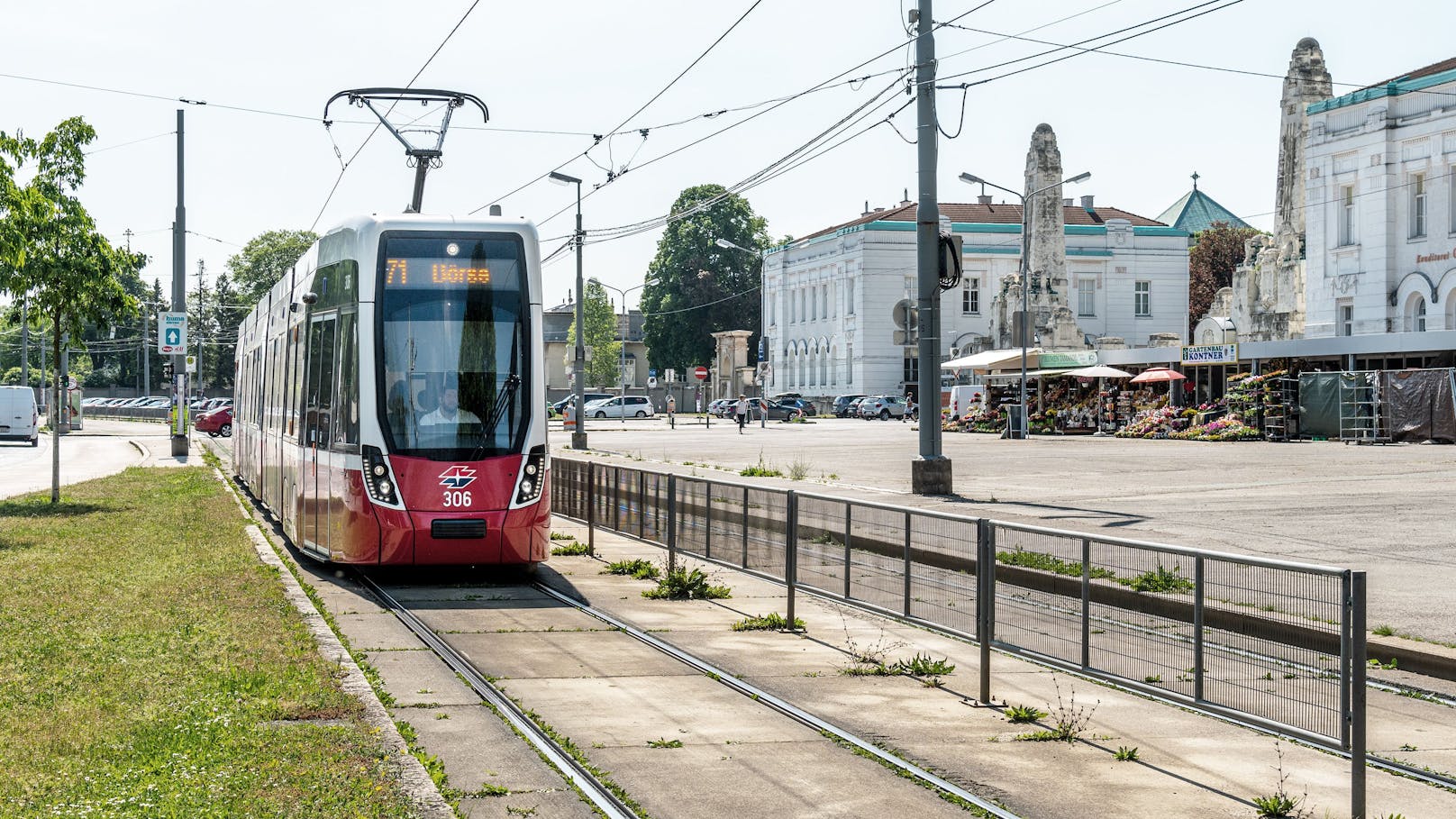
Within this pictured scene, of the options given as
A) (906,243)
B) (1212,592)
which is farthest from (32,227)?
(906,243)

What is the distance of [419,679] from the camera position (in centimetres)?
927

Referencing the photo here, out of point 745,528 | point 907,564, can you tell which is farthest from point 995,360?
point 907,564

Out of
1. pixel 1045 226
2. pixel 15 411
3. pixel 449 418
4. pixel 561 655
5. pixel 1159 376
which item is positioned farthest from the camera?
pixel 1045 226

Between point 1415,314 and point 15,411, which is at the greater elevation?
point 1415,314

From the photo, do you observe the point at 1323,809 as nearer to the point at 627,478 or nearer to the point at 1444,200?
the point at 627,478

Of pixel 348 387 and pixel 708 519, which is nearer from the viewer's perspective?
pixel 708 519

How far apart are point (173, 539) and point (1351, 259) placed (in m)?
49.2

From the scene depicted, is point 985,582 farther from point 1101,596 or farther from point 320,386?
point 320,386

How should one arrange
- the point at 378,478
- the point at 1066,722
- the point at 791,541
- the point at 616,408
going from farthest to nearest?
the point at 616,408 → the point at 378,478 → the point at 791,541 → the point at 1066,722

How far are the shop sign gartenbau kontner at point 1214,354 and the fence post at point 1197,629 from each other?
140ft

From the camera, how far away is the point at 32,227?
22.2m

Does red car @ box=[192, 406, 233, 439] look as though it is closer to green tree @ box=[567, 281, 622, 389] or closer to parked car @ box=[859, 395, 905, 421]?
parked car @ box=[859, 395, 905, 421]

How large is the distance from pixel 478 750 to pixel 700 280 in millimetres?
103916

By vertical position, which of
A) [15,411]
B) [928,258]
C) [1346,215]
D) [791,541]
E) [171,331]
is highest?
[1346,215]
